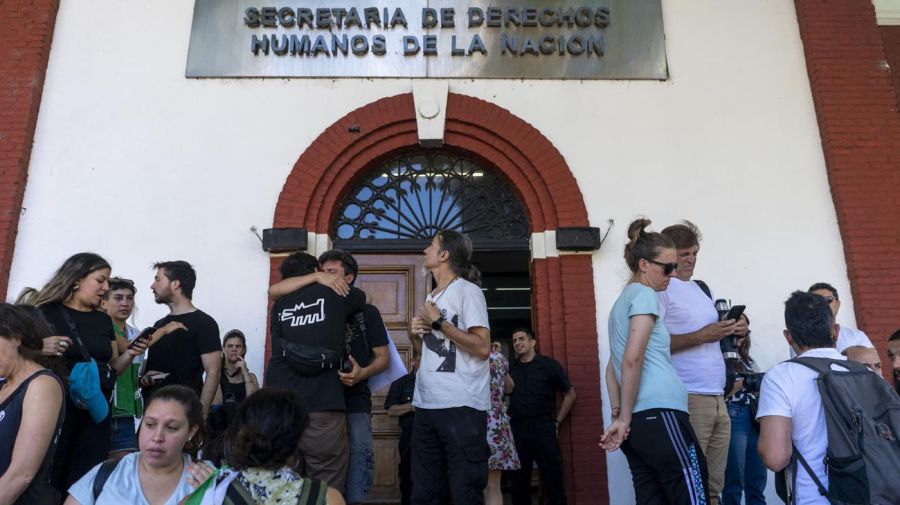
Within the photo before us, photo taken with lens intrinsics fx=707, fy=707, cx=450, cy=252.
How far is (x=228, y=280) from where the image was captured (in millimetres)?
6156

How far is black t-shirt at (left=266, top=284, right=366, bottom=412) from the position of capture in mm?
3699

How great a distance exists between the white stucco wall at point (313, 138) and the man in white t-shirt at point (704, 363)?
6.46ft

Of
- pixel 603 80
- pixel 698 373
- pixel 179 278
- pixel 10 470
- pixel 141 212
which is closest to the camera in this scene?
pixel 10 470

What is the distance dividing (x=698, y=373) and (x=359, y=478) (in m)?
1.99

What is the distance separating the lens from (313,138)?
6586 millimetres

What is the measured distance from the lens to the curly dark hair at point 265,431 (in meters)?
2.35

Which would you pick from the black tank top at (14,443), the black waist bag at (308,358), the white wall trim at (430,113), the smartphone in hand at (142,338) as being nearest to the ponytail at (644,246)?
the black waist bag at (308,358)

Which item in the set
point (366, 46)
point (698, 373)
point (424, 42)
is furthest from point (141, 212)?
point (698, 373)

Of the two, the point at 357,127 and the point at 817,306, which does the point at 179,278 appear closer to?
the point at 357,127

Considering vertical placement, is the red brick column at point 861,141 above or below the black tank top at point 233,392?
above

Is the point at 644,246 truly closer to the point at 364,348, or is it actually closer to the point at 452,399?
the point at 452,399

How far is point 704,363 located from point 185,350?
3.03m

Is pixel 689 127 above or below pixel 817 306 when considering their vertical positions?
above

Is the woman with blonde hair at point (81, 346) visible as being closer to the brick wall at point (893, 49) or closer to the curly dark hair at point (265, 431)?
the curly dark hair at point (265, 431)
